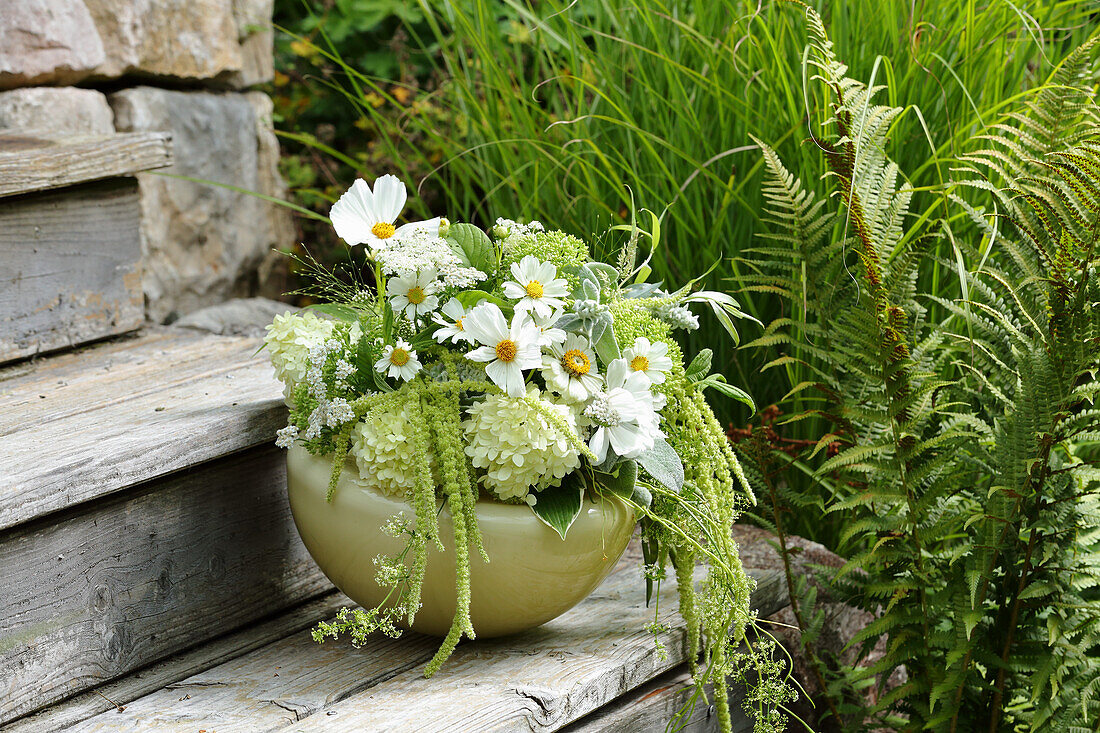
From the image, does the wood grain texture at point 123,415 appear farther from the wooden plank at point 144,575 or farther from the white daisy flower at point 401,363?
the white daisy flower at point 401,363

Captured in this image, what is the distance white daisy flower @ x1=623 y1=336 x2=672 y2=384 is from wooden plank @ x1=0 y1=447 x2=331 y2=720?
53 cm

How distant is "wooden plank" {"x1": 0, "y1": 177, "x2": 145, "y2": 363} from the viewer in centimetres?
142

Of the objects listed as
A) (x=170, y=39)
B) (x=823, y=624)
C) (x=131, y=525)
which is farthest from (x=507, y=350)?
(x=170, y=39)

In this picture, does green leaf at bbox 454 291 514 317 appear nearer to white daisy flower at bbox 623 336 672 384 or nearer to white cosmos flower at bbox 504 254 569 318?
white cosmos flower at bbox 504 254 569 318

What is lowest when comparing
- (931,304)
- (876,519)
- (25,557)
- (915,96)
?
(876,519)

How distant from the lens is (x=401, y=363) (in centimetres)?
98

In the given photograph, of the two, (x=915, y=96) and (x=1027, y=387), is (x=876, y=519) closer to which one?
(x=1027, y=387)

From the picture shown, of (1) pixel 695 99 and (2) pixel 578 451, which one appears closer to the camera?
(2) pixel 578 451

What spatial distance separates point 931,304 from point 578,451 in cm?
84

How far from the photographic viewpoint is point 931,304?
151 centimetres

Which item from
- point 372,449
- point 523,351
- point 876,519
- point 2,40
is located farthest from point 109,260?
point 876,519

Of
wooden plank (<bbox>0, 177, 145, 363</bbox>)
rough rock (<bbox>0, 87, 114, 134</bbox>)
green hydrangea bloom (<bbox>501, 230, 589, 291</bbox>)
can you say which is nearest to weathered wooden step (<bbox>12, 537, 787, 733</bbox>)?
green hydrangea bloom (<bbox>501, 230, 589, 291</bbox>)

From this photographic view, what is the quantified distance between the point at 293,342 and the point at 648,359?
41 cm

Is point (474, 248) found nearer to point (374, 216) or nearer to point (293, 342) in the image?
point (374, 216)
